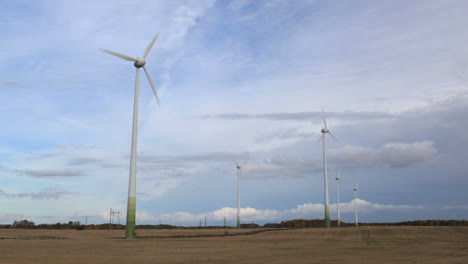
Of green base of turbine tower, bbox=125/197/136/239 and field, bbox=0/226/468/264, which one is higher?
green base of turbine tower, bbox=125/197/136/239

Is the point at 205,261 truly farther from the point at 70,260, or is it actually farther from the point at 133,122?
the point at 133,122

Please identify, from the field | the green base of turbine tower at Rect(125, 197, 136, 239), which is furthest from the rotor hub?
the field

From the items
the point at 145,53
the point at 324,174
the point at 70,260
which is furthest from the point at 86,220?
the point at 70,260

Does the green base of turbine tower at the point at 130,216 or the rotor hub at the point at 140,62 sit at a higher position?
the rotor hub at the point at 140,62

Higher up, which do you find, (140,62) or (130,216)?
(140,62)

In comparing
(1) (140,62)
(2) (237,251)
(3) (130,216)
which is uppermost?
(1) (140,62)

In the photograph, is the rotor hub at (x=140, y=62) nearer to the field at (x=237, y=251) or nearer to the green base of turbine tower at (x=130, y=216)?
the green base of turbine tower at (x=130, y=216)

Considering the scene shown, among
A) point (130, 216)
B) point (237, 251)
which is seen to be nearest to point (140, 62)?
point (130, 216)

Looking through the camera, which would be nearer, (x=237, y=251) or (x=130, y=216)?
(x=237, y=251)

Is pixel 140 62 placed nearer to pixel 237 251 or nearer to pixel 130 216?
pixel 130 216

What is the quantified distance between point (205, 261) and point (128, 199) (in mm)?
32226

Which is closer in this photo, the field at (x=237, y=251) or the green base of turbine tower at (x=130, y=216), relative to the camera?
the field at (x=237, y=251)

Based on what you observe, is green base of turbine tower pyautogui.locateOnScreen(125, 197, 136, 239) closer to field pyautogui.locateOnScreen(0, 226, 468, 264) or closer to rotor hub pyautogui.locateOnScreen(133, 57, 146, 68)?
field pyautogui.locateOnScreen(0, 226, 468, 264)

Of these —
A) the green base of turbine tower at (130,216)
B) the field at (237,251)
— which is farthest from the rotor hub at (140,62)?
the field at (237,251)
